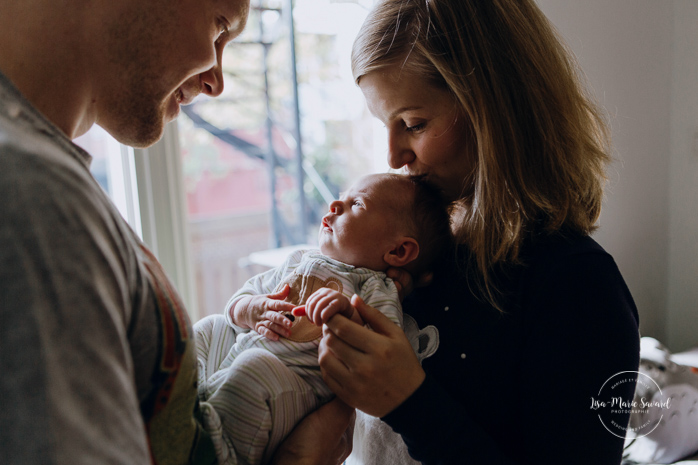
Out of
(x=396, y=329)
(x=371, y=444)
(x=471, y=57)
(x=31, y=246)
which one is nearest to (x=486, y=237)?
(x=396, y=329)

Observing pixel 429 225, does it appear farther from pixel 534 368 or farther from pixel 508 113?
pixel 534 368

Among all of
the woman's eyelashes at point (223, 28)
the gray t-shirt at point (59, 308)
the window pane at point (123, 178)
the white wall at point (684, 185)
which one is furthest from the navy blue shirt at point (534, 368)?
the white wall at point (684, 185)

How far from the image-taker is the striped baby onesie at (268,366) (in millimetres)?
958

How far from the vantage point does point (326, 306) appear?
3.27ft

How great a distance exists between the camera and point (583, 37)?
250 cm

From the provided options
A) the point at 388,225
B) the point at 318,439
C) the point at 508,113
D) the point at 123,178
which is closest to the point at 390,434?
the point at 318,439

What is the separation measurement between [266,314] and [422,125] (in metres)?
0.56

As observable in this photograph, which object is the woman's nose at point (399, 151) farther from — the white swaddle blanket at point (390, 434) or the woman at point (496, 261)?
the white swaddle blanket at point (390, 434)

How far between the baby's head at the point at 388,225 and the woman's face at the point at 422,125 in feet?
0.22

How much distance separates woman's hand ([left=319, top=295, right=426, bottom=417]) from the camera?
3.19 feet

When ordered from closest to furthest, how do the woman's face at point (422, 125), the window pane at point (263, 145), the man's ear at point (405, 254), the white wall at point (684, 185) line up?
the woman's face at point (422, 125) < the man's ear at point (405, 254) < the white wall at point (684, 185) < the window pane at point (263, 145)

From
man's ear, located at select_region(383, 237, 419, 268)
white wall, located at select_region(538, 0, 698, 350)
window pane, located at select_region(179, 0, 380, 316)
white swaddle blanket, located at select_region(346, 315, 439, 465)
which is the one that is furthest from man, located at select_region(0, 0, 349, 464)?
window pane, located at select_region(179, 0, 380, 316)

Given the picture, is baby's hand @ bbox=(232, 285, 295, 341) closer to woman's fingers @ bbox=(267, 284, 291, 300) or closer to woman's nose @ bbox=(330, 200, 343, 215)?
woman's fingers @ bbox=(267, 284, 291, 300)

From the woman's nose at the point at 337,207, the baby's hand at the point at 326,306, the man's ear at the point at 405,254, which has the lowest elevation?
the baby's hand at the point at 326,306
